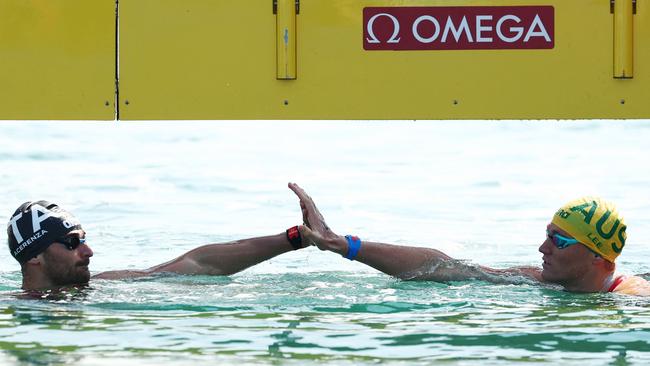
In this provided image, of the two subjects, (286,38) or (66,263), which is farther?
(66,263)

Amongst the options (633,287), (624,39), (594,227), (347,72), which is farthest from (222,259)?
(624,39)

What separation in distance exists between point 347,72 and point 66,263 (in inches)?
78.1

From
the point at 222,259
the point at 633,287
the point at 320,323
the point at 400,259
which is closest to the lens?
the point at 320,323

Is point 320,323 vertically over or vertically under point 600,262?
under

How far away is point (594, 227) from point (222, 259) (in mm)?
2271

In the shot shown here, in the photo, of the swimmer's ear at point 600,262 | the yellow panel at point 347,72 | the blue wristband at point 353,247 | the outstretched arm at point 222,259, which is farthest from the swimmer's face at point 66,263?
the swimmer's ear at point 600,262

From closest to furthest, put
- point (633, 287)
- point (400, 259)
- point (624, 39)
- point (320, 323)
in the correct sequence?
1. point (320, 323)
2. point (624, 39)
3. point (633, 287)
4. point (400, 259)

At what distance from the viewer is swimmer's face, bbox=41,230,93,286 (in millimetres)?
7703

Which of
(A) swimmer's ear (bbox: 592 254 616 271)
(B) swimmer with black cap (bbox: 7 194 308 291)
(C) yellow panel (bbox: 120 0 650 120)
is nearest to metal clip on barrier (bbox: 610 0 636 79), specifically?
(C) yellow panel (bbox: 120 0 650 120)

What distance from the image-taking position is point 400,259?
7965 millimetres

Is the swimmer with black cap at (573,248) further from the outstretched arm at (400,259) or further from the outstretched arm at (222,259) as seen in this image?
the outstretched arm at (222,259)

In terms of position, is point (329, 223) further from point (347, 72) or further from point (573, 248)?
point (347, 72)

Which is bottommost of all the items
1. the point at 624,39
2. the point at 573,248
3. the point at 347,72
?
the point at 573,248

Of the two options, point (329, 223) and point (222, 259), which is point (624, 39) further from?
point (329, 223)
